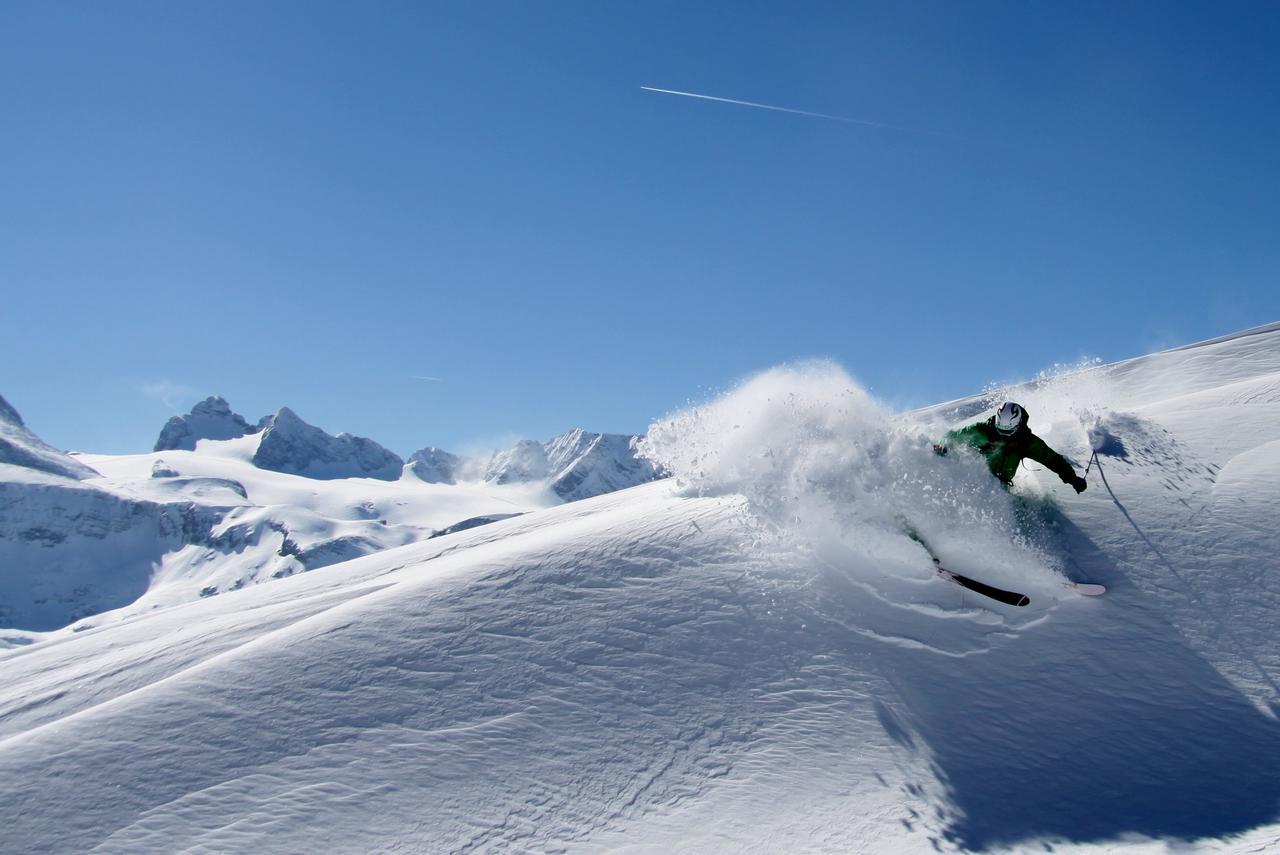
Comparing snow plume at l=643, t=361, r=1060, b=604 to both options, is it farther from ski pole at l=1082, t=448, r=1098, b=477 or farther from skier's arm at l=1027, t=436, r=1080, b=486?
ski pole at l=1082, t=448, r=1098, b=477

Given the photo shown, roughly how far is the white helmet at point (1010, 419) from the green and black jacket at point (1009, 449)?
0.07 m

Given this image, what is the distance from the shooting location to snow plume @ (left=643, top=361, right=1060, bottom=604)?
10.4 meters

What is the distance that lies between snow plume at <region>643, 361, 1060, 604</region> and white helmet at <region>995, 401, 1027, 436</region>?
562 millimetres

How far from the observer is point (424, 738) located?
322 inches

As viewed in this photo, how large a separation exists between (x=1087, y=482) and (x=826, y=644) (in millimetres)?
5122

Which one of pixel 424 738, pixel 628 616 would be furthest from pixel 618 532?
pixel 424 738

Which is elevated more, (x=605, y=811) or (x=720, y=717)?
(x=720, y=717)

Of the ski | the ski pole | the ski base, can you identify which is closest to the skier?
the ski pole

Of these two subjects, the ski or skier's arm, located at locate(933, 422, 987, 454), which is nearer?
the ski

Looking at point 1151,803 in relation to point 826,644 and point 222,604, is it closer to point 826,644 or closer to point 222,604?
point 826,644

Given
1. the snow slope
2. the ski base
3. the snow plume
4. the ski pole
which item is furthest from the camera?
the ski pole

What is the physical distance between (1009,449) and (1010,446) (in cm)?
4

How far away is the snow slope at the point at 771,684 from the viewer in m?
7.09

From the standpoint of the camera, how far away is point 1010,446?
11141 mm
